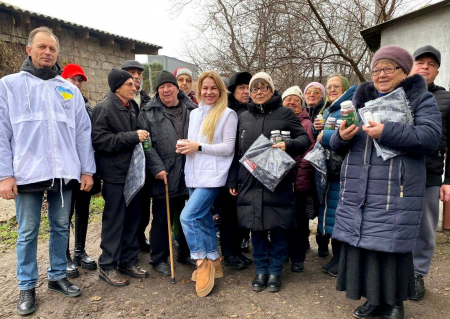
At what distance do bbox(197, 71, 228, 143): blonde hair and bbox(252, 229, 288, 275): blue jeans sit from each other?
1.05 meters

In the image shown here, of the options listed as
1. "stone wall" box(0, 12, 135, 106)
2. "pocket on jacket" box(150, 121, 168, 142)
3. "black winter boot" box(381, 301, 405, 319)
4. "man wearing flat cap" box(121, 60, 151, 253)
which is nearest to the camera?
"black winter boot" box(381, 301, 405, 319)

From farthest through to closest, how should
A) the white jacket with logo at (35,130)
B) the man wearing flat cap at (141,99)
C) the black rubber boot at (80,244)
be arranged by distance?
the man wearing flat cap at (141,99) → the black rubber boot at (80,244) → the white jacket with logo at (35,130)

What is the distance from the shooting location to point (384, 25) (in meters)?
5.02

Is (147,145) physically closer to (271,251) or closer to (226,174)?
(226,174)

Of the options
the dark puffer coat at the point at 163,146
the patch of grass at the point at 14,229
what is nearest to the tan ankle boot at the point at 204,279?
the dark puffer coat at the point at 163,146

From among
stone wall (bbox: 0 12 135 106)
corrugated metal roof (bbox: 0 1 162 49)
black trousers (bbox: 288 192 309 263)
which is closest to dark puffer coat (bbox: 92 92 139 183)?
black trousers (bbox: 288 192 309 263)

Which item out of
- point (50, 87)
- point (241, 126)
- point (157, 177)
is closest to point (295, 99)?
point (241, 126)

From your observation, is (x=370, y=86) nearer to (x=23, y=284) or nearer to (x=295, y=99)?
(x=295, y=99)

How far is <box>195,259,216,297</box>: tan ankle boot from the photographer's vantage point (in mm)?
3113

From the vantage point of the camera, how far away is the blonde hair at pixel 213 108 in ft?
10.6

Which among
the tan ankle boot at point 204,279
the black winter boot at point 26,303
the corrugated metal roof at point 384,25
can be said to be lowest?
the black winter boot at point 26,303

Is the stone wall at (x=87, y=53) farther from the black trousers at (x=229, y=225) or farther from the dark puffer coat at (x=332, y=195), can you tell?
the dark puffer coat at (x=332, y=195)

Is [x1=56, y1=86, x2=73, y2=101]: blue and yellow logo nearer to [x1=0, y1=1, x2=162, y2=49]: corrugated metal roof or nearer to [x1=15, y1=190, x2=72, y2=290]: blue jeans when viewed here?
[x1=15, y1=190, x2=72, y2=290]: blue jeans

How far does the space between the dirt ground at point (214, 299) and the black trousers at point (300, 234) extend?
20 cm
